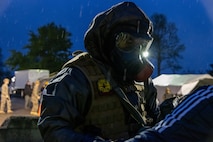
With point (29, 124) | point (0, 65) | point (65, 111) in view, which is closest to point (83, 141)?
point (65, 111)

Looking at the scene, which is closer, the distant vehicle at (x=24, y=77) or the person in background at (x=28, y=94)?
the person in background at (x=28, y=94)

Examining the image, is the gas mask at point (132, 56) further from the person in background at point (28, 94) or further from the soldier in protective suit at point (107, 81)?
the person in background at point (28, 94)

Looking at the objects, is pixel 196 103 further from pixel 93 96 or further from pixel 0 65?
pixel 0 65

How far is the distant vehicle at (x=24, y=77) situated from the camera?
28797 mm

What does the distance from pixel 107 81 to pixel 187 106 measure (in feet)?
3.10

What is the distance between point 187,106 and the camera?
1.14 metres

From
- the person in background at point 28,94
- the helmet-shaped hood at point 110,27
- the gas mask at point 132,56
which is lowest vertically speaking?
the gas mask at point 132,56

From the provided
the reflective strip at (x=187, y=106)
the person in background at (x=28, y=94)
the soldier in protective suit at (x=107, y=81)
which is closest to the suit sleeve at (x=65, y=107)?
the soldier in protective suit at (x=107, y=81)

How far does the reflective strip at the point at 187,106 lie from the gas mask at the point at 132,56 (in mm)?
835

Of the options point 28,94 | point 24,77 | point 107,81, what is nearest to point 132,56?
point 107,81

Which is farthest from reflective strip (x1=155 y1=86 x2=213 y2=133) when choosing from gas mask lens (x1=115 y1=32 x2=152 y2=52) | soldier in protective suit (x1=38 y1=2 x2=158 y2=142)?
gas mask lens (x1=115 y1=32 x2=152 y2=52)

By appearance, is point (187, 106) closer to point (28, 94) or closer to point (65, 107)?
point (65, 107)

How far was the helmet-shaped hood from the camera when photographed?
207 cm

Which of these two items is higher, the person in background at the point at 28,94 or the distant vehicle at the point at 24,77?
the distant vehicle at the point at 24,77
